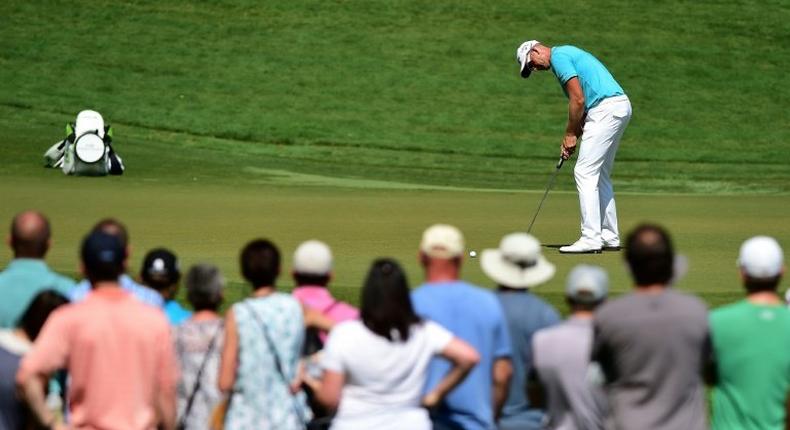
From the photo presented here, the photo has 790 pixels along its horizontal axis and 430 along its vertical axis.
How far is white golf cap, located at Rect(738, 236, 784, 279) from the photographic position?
6691mm

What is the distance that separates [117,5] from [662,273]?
3292 cm

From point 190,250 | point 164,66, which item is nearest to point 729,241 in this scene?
point 190,250

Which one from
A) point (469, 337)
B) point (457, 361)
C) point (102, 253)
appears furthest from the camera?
point (469, 337)

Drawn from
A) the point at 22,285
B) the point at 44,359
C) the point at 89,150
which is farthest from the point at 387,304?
the point at 89,150

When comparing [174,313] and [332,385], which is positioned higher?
[174,313]

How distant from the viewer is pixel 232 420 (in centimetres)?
689

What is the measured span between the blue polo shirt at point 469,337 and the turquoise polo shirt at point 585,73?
739 cm

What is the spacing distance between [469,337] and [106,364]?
1.51 metres

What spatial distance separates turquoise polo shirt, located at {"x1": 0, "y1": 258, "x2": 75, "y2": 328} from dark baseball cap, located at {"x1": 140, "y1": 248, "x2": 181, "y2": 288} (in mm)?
426

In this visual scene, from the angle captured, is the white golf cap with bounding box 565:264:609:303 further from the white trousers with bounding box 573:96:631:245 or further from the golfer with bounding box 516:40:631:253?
the white trousers with bounding box 573:96:631:245

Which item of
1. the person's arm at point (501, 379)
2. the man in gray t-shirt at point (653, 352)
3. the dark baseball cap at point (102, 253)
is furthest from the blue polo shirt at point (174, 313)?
the man in gray t-shirt at point (653, 352)

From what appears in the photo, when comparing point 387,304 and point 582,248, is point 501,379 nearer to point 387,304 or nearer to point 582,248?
point 387,304

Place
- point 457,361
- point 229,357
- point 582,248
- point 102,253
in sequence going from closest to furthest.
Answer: point 102,253
point 457,361
point 229,357
point 582,248

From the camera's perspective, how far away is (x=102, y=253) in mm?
6551
